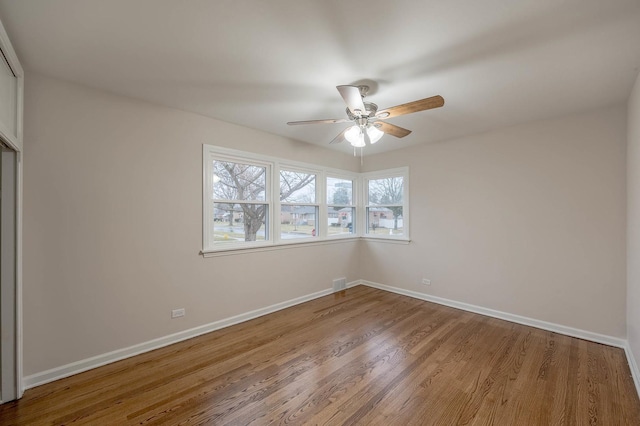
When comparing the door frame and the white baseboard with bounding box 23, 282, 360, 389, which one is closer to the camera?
the door frame

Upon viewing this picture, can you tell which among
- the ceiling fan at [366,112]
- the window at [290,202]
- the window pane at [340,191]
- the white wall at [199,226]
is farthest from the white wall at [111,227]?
the window pane at [340,191]

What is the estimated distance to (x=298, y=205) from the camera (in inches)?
166

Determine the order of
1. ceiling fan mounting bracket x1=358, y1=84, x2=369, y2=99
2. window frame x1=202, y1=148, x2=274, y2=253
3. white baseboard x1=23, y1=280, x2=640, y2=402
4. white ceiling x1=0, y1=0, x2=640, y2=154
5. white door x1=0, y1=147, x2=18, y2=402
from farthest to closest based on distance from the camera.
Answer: window frame x1=202, y1=148, x2=274, y2=253
ceiling fan mounting bracket x1=358, y1=84, x2=369, y2=99
white baseboard x1=23, y1=280, x2=640, y2=402
white door x1=0, y1=147, x2=18, y2=402
white ceiling x1=0, y1=0, x2=640, y2=154

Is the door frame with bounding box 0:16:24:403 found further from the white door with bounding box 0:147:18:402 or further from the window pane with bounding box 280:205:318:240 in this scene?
the window pane with bounding box 280:205:318:240

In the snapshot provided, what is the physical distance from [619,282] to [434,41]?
3156 millimetres

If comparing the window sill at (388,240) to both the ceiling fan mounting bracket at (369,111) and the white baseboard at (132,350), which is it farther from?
the ceiling fan mounting bracket at (369,111)

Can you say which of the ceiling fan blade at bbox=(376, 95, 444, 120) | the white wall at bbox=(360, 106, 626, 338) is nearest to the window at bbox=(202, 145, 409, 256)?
the white wall at bbox=(360, 106, 626, 338)

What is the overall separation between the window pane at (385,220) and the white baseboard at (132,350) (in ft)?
7.30

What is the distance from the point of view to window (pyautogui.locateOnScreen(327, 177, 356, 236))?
4.73 metres

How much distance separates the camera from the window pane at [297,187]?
4.01 m

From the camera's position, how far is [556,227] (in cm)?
309

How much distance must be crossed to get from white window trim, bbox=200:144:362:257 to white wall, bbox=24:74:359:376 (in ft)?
0.28

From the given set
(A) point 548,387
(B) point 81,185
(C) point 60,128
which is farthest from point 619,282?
(C) point 60,128

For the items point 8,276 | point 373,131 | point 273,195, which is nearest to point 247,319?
point 273,195
